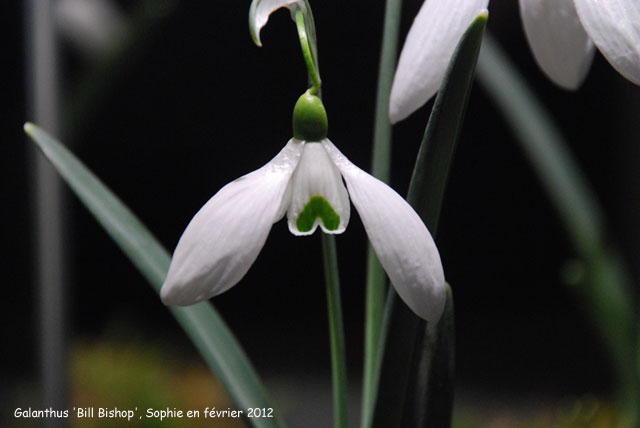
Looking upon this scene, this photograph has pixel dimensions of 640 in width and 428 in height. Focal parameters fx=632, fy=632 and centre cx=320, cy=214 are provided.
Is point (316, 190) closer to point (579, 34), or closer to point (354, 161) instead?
point (579, 34)

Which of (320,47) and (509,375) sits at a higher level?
(320,47)

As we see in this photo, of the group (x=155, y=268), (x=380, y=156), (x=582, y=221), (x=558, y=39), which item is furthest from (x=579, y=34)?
(x=582, y=221)

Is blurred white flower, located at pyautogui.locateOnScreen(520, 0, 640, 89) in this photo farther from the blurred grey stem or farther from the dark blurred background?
the dark blurred background

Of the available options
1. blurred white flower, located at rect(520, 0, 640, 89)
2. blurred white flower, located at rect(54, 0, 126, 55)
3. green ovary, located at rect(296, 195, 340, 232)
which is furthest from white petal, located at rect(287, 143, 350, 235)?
blurred white flower, located at rect(54, 0, 126, 55)

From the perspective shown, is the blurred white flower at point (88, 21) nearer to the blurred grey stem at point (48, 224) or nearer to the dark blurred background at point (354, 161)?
the dark blurred background at point (354, 161)

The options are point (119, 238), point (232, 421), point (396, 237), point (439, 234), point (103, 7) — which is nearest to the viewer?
point (396, 237)

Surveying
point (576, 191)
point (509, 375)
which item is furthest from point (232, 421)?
point (509, 375)

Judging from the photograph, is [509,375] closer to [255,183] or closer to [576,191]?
[576,191]
